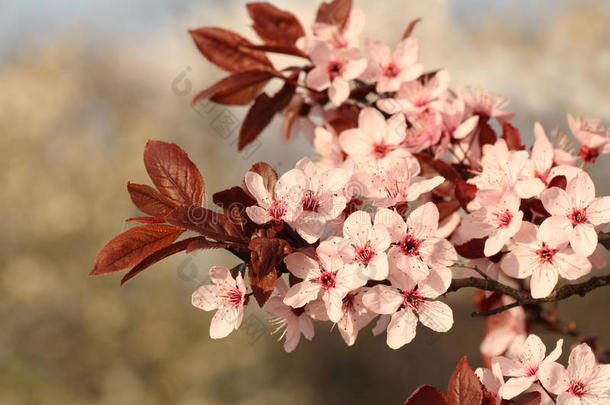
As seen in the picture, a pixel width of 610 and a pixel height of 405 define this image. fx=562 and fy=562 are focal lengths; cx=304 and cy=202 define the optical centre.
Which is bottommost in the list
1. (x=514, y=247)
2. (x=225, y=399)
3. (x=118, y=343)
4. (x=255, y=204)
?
(x=225, y=399)

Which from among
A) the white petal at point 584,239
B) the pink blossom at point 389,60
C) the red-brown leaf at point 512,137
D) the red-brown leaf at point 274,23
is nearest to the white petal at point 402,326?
the white petal at point 584,239

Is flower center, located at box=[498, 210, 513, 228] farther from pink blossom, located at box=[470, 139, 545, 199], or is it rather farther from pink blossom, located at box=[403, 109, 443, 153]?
pink blossom, located at box=[403, 109, 443, 153]

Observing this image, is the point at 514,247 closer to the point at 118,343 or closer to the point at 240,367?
the point at 240,367

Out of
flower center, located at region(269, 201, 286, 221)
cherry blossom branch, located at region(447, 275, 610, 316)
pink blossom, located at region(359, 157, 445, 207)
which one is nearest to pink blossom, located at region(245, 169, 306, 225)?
flower center, located at region(269, 201, 286, 221)

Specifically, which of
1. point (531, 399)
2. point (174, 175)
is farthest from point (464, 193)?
point (174, 175)

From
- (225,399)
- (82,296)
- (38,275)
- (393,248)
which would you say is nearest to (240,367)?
(225,399)
